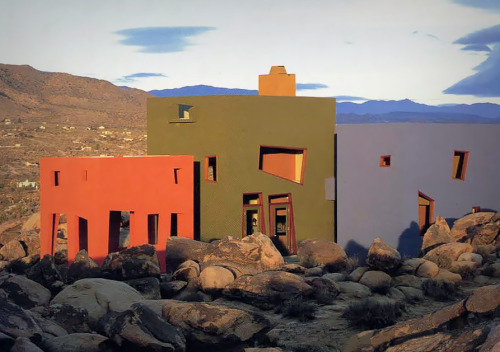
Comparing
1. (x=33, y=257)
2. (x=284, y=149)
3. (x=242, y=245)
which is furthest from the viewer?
(x=284, y=149)

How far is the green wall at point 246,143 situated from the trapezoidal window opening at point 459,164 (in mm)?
4666

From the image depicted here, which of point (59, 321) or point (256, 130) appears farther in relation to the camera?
point (256, 130)

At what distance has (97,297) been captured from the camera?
43.1 ft

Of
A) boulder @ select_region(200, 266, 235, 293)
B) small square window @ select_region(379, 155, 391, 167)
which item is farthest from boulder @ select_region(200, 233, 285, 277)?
small square window @ select_region(379, 155, 391, 167)

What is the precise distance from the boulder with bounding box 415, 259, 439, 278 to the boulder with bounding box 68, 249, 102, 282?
729cm

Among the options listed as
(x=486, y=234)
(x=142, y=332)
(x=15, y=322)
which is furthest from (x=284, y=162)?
(x=15, y=322)

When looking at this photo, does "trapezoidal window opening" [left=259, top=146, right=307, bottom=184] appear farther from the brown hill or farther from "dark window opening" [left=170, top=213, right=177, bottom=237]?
the brown hill

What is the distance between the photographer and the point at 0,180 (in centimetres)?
4919

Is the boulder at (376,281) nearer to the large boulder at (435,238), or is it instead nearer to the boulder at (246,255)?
the boulder at (246,255)

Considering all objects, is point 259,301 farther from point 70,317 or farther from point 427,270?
point 427,270

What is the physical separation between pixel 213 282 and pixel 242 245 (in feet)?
7.55

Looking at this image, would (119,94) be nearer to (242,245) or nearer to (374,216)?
(374,216)

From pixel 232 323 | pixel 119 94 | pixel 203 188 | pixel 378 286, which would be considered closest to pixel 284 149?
pixel 203 188

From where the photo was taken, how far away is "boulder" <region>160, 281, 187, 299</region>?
15.2 metres
